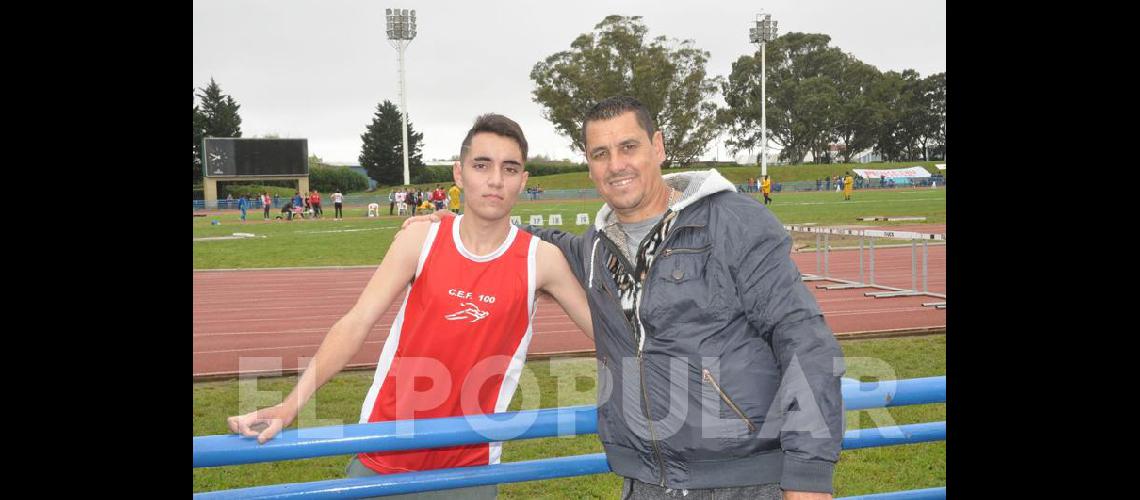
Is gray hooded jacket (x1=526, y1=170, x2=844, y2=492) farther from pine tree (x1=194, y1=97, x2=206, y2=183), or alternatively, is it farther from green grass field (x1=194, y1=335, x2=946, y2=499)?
pine tree (x1=194, y1=97, x2=206, y2=183)

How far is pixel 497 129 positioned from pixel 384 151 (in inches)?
2813

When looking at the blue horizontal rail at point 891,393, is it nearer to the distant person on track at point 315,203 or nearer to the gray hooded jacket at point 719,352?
the gray hooded jacket at point 719,352

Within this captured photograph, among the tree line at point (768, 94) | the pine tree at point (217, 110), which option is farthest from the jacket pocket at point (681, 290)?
the pine tree at point (217, 110)

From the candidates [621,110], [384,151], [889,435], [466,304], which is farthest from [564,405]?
[384,151]

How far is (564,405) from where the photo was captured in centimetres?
679

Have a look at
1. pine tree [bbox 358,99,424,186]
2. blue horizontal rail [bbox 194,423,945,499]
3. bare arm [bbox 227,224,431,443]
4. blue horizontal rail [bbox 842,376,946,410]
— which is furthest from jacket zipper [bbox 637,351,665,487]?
pine tree [bbox 358,99,424,186]

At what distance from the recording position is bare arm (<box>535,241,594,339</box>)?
2754 millimetres

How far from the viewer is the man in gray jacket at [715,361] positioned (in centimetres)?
201

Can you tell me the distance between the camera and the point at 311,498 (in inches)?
91.9

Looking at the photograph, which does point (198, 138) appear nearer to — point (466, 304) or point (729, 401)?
point (466, 304)

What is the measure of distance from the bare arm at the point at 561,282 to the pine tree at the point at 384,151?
229ft
